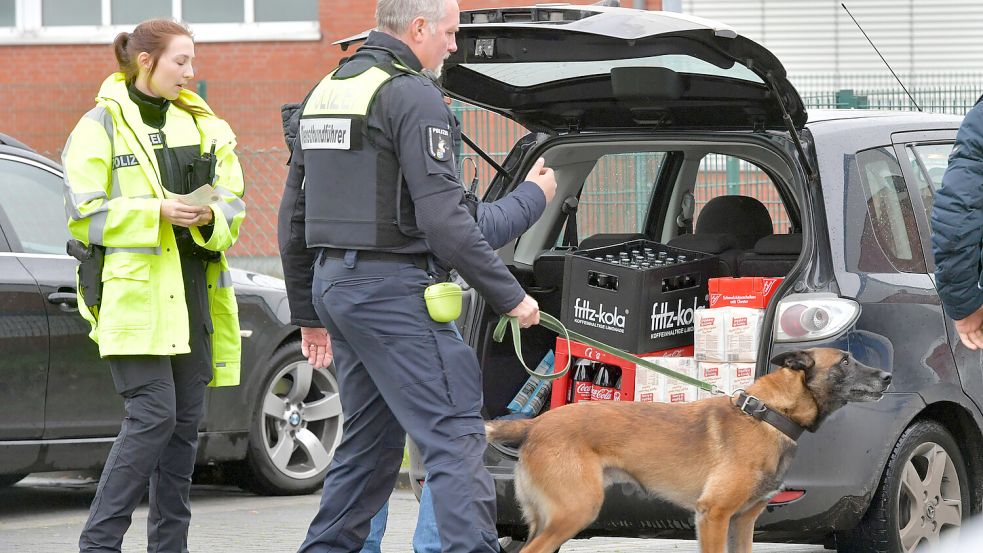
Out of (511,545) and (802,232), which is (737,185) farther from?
(511,545)

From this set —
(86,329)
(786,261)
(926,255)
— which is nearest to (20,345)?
(86,329)

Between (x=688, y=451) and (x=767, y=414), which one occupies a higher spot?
(x=767, y=414)

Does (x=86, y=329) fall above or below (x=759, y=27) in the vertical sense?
below

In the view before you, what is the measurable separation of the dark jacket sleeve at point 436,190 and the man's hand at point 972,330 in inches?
51.8

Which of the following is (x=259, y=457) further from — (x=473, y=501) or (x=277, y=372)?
(x=473, y=501)

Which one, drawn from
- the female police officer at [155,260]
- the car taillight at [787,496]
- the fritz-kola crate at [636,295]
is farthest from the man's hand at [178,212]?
the car taillight at [787,496]

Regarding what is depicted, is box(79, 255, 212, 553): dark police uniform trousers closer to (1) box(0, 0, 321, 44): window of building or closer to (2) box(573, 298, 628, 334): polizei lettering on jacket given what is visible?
(2) box(573, 298, 628, 334): polizei lettering on jacket

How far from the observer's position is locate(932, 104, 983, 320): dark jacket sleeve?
4188 mm

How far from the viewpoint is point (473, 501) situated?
4254 mm

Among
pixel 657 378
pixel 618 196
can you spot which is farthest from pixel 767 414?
pixel 618 196

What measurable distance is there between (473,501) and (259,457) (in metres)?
3.70

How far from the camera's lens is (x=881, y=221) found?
17.1ft

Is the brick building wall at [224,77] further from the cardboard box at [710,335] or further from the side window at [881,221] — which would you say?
the cardboard box at [710,335]

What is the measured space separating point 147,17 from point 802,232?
54.2 feet
